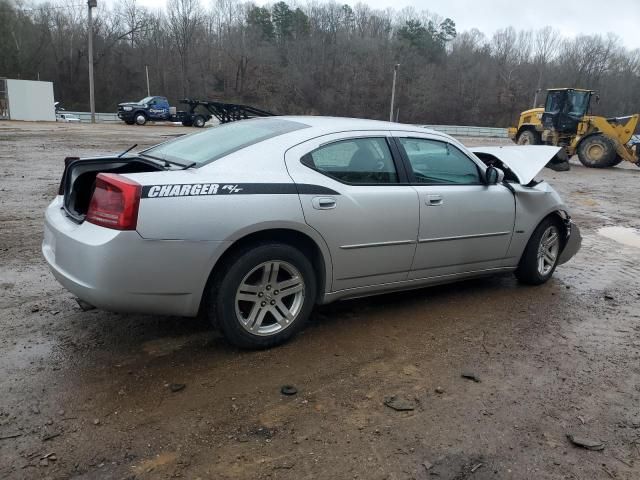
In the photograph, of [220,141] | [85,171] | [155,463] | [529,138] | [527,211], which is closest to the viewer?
[155,463]

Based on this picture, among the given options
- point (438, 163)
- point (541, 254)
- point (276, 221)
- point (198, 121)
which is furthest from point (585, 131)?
point (198, 121)

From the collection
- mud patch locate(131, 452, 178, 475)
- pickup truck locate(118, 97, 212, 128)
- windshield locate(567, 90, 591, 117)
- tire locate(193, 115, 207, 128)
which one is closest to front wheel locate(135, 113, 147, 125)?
pickup truck locate(118, 97, 212, 128)

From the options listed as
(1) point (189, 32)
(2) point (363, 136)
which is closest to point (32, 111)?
(2) point (363, 136)

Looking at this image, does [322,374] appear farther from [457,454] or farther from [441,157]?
[441,157]

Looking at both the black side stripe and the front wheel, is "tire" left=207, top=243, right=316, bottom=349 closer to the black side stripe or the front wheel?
the black side stripe

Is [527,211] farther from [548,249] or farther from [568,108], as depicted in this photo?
[568,108]

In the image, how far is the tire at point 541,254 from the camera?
16.6 feet

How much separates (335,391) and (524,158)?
334cm

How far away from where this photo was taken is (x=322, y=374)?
3.29 meters

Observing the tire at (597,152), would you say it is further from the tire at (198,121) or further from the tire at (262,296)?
the tire at (198,121)

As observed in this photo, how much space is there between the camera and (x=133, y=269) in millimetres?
3004

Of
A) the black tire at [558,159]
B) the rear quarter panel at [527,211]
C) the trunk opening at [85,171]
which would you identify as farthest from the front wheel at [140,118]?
the rear quarter panel at [527,211]

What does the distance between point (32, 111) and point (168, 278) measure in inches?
1444

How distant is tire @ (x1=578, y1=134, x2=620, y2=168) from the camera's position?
20.2 m
